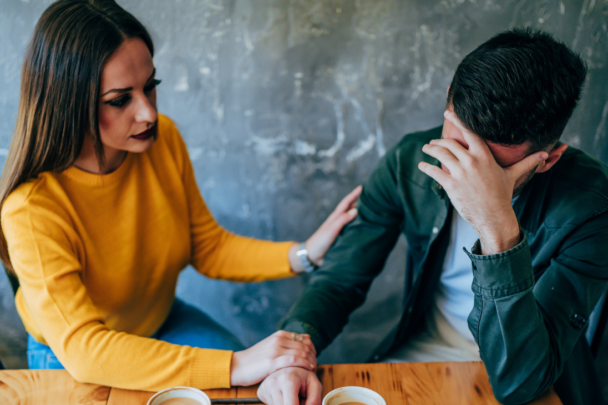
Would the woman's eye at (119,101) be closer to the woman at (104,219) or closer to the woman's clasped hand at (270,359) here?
the woman at (104,219)

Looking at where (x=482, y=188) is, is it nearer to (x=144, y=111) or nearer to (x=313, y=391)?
(x=313, y=391)

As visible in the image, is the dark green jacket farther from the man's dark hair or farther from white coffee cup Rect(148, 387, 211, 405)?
white coffee cup Rect(148, 387, 211, 405)

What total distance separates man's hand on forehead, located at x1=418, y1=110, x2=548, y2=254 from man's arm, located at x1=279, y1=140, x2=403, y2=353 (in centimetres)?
40

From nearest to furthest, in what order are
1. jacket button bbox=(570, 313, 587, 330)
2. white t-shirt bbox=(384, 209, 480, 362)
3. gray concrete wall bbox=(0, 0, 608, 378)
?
1. jacket button bbox=(570, 313, 587, 330)
2. white t-shirt bbox=(384, 209, 480, 362)
3. gray concrete wall bbox=(0, 0, 608, 378)

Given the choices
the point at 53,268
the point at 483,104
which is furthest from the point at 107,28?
the point at 483,104

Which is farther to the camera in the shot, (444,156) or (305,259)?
(305,259)

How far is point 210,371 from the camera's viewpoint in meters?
0.93

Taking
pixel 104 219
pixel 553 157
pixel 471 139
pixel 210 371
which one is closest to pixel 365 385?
pixel 210 371

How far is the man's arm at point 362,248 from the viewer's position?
4.26ft

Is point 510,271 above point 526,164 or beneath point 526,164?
beneath

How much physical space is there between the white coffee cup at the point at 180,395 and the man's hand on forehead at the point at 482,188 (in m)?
0.61

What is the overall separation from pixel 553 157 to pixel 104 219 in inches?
44.9

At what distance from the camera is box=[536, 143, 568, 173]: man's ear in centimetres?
103

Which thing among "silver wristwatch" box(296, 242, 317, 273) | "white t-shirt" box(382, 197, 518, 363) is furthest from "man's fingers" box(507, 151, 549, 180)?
"silver wristwatch" box(296, 242, 317, 273)
